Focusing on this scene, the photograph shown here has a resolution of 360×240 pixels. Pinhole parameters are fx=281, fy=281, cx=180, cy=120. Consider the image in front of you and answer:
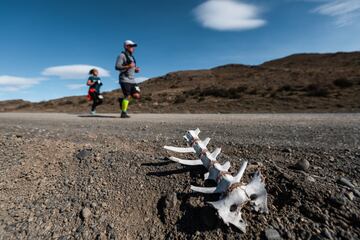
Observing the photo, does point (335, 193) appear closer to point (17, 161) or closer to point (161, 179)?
point (161, 179)

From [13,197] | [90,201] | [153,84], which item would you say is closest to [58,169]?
[13,197]

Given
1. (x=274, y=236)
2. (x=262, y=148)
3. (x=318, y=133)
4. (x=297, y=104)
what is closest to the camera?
(x=274, y=236)

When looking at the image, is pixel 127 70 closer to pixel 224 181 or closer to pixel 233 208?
pixel 224 181

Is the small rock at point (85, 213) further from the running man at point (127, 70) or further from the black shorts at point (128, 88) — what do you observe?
the black shorts at point (128, 88)

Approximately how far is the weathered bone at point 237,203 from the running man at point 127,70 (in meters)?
6.18

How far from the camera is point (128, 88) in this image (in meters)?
7.77

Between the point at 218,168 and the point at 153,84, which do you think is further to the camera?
the point at 153,84

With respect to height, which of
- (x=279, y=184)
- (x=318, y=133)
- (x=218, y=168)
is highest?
(x=218, y=168)

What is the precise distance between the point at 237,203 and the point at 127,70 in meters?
6.40

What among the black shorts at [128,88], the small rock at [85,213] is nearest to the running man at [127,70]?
the black shorts at [128,88]

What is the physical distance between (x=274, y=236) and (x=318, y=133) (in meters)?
2.99

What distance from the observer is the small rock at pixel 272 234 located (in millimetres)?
1761

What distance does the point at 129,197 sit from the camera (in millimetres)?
2363

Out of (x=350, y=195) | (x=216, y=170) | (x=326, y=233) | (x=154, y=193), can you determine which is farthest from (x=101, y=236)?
(x=350, y=195)
